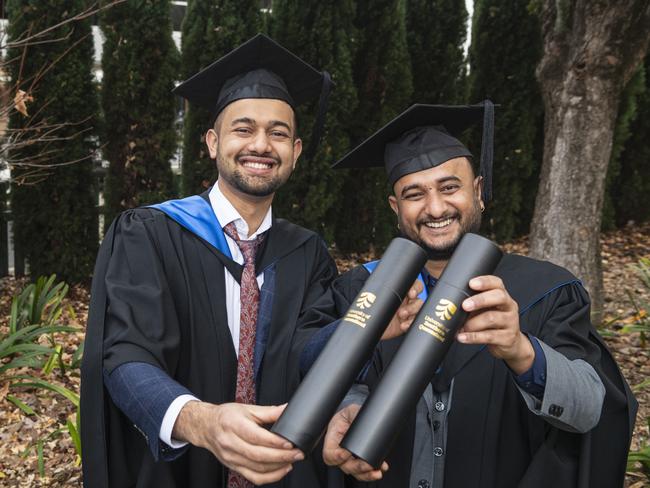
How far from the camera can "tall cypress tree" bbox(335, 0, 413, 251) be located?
6496mm

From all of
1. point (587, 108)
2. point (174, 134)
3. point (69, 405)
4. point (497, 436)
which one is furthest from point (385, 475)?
point (174, 134)

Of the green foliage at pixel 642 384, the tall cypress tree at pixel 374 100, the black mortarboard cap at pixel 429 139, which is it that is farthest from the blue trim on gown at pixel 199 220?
the tall cypress tree at pixel 374 100

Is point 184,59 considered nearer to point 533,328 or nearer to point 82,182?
point 82,182

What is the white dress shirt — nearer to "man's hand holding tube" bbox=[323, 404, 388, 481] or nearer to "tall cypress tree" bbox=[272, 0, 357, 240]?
"man's hand holding tube" bbox=[323, 404, 388, 481]

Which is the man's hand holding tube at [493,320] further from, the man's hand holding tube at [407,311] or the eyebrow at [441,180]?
the eyebrow at [441,180]

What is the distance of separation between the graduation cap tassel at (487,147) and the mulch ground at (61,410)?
2005 millimetres

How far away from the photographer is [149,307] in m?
1.80

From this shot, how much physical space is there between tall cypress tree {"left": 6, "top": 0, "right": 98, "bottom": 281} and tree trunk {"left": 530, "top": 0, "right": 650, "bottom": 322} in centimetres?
393

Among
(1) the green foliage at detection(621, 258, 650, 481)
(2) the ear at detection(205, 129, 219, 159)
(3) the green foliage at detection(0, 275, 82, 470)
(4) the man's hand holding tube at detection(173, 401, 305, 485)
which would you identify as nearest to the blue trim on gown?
(2) the ear at detection(205, 129, 219, 159)

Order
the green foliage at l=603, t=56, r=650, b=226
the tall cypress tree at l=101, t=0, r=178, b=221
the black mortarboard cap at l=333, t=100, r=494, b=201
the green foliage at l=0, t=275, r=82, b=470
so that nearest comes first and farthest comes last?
the black mortarboard cap at l=333, t=100, r=494, b=201 < the green foliage at l=0, t=275, r=82, b=470 < the tall cypress tree at l=101, t=0, r=178, b=221 < the green foliage at l=603, t=56, r=650, b=226

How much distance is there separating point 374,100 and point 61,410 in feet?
14.7

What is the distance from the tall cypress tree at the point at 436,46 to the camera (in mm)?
7047

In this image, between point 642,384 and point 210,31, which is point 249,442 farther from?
point 210,31

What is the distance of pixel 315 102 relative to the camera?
6.14 m
